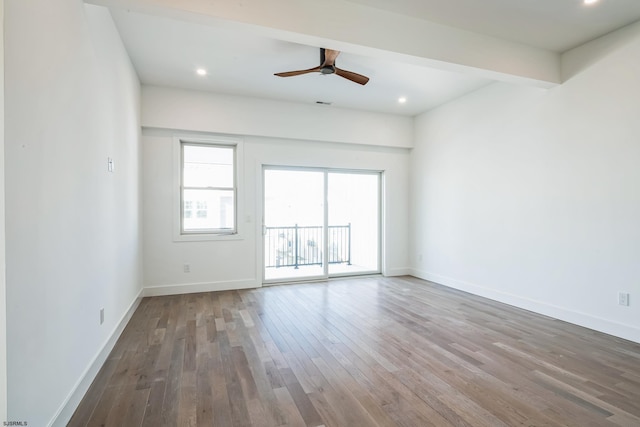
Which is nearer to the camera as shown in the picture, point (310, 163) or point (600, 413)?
point (600, 413)

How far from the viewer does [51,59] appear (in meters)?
1.71

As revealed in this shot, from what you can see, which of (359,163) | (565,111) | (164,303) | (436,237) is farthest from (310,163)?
(565,111)

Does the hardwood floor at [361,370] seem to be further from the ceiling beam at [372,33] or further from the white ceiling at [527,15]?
the white ceiling at [527,15]

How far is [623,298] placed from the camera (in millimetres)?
3129

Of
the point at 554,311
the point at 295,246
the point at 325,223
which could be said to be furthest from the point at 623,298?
the point at 295,246

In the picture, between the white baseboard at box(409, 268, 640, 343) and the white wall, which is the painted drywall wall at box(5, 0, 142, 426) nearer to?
the white wall

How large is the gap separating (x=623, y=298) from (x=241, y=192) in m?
4.91

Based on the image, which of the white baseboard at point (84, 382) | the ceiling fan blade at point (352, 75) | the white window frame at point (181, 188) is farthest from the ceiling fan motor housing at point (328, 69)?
the white baseboard at point (84, 382)

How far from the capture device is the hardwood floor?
6.34ft

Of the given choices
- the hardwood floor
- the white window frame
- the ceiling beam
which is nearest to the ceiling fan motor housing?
the ceiling beam

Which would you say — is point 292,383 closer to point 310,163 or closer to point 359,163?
point 310,163

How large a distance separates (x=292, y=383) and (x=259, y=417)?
0.41 m

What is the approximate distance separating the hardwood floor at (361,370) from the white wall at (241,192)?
894mm

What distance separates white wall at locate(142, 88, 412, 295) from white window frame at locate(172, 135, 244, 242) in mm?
48
